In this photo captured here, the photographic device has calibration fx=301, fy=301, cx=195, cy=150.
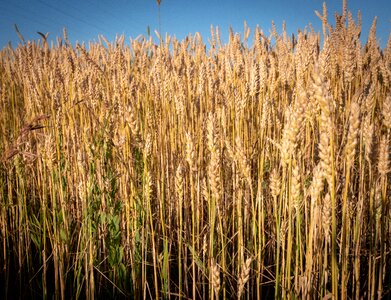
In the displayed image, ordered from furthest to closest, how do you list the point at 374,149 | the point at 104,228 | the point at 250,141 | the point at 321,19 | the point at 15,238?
the point at 321,19
the point at 250,141
the point at 15,238
the point at 104,228
the point at 374,149

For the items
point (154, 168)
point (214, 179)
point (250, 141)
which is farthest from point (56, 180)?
point (250, 141)

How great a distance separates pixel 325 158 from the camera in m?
0.55

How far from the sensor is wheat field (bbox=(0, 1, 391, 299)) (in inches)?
30.1

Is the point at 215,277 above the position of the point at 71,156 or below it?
below

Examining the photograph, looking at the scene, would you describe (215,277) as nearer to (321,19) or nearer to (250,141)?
(250,141)

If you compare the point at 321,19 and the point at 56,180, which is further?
the point at 321,19

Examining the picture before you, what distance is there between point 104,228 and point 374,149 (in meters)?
0.98

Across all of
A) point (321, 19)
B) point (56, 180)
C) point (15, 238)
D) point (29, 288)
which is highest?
point (321, 19)

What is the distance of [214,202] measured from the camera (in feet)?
3.00

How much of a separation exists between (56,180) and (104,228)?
1.01ft

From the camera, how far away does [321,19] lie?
1.86 m

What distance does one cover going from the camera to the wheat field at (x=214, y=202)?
76 cm

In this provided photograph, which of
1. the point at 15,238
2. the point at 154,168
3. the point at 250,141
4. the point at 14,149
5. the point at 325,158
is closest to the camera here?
the point at 325,158

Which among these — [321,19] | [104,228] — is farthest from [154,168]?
[321,19]
